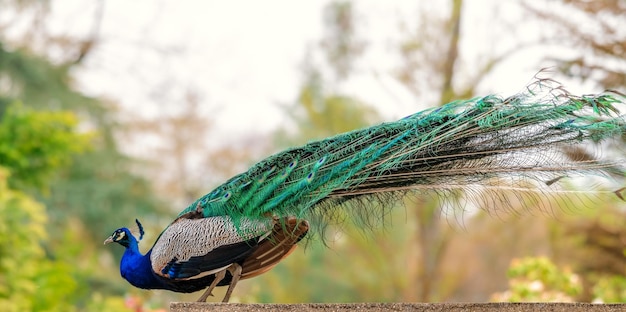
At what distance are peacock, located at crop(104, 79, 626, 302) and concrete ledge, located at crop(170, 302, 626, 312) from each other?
251 mm

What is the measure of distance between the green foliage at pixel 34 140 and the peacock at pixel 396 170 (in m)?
4.91

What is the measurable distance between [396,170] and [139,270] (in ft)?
4.30

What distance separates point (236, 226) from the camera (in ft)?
12.2

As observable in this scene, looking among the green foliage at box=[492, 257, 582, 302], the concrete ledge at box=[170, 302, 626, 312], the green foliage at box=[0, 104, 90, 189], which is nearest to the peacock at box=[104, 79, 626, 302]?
the concrete ledge at box=[170, 302, 626, 312]

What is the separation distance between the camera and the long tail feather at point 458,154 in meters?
3.53

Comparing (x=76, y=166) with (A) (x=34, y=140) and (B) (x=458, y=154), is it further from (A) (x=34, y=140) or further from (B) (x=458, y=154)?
(B) (x=458, y=154)

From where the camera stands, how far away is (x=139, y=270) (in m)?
3.91

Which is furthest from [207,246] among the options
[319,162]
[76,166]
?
[76,166]

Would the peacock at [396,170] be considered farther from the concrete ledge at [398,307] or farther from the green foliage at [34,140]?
the green foliage at [34,140]

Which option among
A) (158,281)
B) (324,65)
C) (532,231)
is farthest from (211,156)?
(158,281)

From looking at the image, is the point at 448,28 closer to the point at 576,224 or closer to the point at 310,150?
the point at 576,224

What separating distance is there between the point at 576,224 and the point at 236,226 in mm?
6575

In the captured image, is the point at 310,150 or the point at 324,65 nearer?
the point at 310,150

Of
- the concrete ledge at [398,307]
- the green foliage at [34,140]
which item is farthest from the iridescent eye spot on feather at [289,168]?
the green foliage at [34,140]
